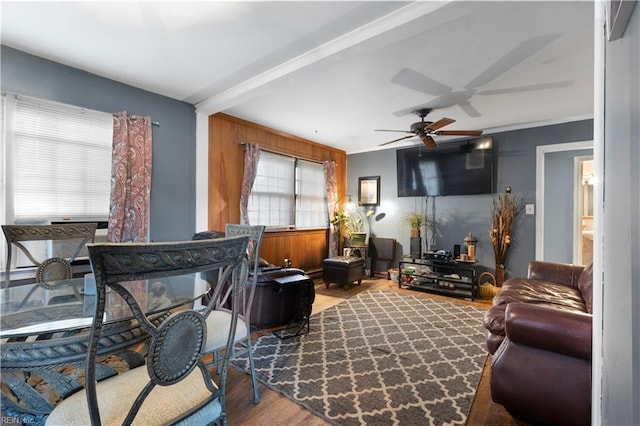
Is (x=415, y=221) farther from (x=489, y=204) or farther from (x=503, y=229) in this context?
(x=503, y=229)

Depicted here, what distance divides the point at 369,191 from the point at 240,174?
9.06ft

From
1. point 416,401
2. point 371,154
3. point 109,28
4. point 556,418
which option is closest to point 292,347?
point 416,401

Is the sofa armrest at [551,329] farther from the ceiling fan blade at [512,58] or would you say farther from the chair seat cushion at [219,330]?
the ceiling fan blade at [512,58]

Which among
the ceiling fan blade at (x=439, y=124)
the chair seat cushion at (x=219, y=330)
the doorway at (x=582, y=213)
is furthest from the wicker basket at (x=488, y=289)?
the chair seat cushion at (x=219, y=330)

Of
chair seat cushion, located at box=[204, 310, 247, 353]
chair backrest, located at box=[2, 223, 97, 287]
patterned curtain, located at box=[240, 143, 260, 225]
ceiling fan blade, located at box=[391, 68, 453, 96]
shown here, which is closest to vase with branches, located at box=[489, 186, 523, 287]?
ceiling fan blade, located at box=[391, 68, 453, 96]

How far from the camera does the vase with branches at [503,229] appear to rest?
419cm

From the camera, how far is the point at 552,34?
2.06 meters

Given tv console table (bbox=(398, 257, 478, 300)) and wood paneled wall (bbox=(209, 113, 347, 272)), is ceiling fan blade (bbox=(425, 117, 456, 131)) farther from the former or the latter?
wood paneled wall (bbox=(209, 113, 347, 272))

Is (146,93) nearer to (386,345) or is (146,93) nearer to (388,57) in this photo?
(388,57)

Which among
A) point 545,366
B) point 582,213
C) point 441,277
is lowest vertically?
point 441,277

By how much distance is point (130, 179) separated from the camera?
9.54ft

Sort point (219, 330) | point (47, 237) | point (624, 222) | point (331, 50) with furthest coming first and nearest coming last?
point (331, 50) → point (47, 237) → point (219, 330) → point (624, 222)

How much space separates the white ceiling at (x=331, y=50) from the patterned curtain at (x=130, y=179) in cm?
47

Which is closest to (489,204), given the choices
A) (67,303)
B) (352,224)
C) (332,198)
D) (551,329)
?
(352,224)
